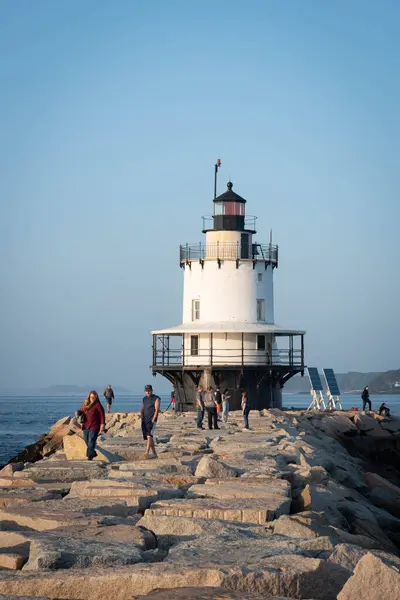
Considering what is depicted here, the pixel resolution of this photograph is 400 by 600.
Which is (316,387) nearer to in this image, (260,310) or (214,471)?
(260,310)

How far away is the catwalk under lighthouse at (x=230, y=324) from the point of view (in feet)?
113

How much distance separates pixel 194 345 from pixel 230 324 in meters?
1.55

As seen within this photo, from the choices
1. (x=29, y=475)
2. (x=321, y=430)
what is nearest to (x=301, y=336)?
(x=321, y=430)

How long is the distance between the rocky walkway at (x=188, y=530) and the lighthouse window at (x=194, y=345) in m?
19.1

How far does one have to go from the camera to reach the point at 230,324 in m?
35.0

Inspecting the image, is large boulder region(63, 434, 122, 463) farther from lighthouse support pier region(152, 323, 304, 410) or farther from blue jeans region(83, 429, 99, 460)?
lighthouse support pier region(152, 323, 304, 410)

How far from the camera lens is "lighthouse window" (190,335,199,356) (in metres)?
A: 35.2

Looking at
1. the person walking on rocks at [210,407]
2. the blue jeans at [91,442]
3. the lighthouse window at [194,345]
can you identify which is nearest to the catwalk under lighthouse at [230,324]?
the lighthouse window at [194,345]

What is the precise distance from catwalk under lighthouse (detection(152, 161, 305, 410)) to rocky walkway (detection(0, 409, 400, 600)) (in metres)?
18.4

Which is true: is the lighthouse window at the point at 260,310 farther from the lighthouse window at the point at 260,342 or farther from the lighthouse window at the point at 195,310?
the lighthouse window at the point at 195,310

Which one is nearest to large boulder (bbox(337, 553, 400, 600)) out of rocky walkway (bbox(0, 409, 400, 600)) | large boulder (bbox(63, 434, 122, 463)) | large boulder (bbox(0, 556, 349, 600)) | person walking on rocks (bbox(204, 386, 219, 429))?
rocky walkway (bbox(0, 409, 400, 600))

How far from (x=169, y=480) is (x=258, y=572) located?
17.4 ft

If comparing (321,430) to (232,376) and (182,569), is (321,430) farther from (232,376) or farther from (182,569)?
(182,569)

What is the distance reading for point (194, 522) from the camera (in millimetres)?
7914
